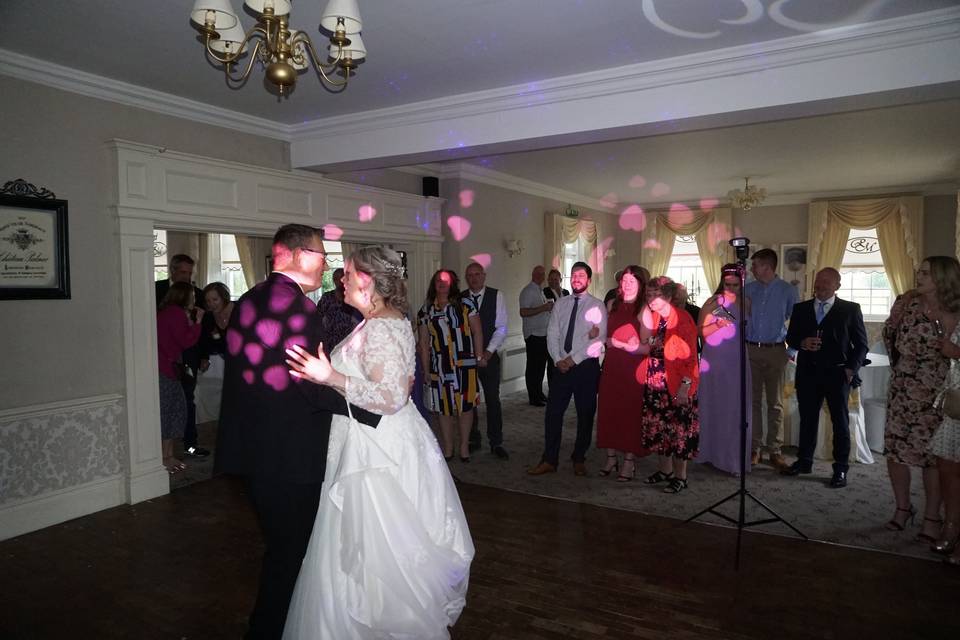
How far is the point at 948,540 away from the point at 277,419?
3.44 meters

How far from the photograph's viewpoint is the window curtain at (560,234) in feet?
29.2

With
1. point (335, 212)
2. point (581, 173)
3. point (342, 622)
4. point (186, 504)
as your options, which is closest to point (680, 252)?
point (581, 173)

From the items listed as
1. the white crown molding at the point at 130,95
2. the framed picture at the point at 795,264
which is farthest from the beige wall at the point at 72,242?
the framed picture at the point at 795,264

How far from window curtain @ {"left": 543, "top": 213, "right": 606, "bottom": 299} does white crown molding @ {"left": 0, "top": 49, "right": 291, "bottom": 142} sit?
4.62 m

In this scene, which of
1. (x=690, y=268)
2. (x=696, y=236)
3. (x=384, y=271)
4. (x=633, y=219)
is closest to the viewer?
(x=384, y=271)

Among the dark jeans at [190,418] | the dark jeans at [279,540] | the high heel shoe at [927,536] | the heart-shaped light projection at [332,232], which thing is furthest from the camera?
the heart-shaped light projection at [332,232]

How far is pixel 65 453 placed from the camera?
3830mm

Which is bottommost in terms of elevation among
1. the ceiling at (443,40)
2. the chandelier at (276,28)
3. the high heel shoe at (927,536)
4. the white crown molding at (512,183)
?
the high heel shoe at (927,536)

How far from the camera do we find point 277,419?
6.61 feet

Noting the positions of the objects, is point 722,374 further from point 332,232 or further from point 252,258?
point 252,258

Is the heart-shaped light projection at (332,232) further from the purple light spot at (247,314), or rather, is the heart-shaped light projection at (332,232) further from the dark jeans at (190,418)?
the purple light spot at (247,314)

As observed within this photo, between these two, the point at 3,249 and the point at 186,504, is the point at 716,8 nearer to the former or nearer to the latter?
the point at 3,249

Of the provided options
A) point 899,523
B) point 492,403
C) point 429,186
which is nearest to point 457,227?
point 429,186

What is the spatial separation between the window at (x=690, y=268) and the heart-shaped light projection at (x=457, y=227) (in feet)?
18.4
